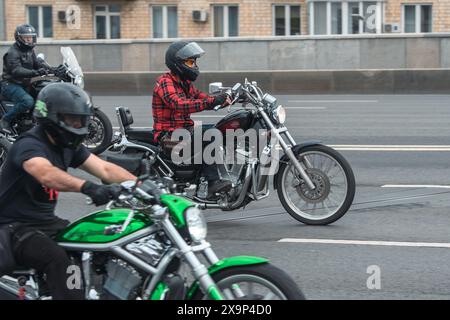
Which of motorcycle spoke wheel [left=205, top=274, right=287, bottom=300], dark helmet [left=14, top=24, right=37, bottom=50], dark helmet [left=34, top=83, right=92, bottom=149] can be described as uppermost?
dark helmet [left=14, top=24, right=37, bottom=50]

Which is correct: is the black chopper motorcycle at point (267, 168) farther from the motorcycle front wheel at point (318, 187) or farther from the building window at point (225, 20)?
the building window at point (225, 20)

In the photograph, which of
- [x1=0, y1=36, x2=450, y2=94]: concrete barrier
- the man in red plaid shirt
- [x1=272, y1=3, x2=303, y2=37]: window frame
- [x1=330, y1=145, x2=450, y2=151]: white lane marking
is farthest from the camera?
[x1=272, y1=3, x2=303, y2=37]: window frame

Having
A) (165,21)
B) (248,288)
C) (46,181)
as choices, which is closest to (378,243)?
(248,288)

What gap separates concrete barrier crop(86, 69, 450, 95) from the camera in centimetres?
2295

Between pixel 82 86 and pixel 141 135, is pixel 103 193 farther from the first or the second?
pixel 82 86

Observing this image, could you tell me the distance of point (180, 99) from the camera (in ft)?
27.8

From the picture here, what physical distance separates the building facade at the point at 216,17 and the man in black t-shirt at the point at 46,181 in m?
33.7

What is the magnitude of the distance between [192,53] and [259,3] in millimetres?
30833

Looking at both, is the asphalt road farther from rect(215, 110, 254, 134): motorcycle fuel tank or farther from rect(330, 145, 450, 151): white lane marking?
rect(215, 110, 254, 134): motorcycle fuel tank

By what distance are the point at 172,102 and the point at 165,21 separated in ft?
104

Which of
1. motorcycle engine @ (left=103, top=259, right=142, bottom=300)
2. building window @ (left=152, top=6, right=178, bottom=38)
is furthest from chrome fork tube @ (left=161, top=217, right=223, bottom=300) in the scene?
building window @ (left=152, top=6, right=178, bottom=38)

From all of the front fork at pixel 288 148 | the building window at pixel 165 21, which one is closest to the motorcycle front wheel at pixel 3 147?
the front fork at pixel 288 148

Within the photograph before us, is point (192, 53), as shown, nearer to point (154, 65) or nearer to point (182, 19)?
point (154, 65)

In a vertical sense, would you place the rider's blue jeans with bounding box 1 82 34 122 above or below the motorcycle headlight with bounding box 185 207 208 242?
above
